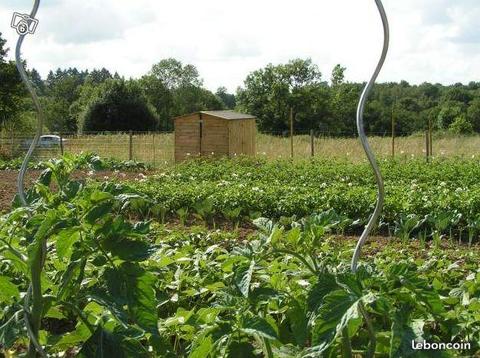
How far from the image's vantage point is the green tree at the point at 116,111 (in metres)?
47.0

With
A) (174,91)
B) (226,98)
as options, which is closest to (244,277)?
(174,91)

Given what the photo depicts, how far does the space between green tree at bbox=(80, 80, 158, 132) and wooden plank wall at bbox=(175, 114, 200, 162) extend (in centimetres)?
2668

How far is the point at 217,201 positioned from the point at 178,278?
17.4 ft

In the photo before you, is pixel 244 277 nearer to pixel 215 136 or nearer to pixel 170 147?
pixel 215 136

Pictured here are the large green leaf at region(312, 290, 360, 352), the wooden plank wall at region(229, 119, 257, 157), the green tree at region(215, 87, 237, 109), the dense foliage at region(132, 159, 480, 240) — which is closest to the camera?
the large green leaf at region(312, 290, 360, 352)

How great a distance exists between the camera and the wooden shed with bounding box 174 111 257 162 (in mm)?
20094

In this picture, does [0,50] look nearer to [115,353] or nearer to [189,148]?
[189,148]

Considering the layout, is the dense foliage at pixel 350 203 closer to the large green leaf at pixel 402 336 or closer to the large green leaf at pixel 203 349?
the large green leaf at pixel 203 349

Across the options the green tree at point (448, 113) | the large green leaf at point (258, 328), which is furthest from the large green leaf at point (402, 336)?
the green tree at point (448, 113)

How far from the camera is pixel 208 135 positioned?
20.3 m

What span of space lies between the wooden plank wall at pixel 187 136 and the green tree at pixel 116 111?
26.7m

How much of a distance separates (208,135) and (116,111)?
1111 inches

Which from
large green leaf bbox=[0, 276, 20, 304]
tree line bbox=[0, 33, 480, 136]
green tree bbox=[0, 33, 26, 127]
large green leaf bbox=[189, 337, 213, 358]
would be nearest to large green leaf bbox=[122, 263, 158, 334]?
large green leaf bbox=[189, 337, 213, 358]

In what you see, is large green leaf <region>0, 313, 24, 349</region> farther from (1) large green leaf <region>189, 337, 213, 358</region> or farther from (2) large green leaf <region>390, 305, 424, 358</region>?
(2) large green leaf <region>390, 305, 424, 358</region>
